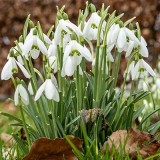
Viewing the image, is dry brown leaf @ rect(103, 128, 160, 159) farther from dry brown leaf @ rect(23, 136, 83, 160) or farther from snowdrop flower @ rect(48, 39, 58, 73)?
snowdrop flower @ rect(48, 39, 58, 73)

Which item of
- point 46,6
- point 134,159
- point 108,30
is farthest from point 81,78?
point 46,6

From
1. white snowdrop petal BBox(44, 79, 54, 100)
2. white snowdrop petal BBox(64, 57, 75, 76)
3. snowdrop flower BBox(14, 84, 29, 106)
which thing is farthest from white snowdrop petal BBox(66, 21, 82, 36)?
snowdrop flower BBox(14, 84, 29, 106)

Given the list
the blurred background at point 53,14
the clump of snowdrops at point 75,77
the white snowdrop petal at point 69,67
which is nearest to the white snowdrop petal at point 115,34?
the clump of snowdrops at point 75,77

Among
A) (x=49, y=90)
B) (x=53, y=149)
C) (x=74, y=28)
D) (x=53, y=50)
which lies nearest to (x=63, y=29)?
(x=74, y=28)

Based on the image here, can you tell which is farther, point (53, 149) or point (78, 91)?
point (78, 91)

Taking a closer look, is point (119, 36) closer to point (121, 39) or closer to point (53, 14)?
point (121, 39)

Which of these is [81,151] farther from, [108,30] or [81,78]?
[108,30]
